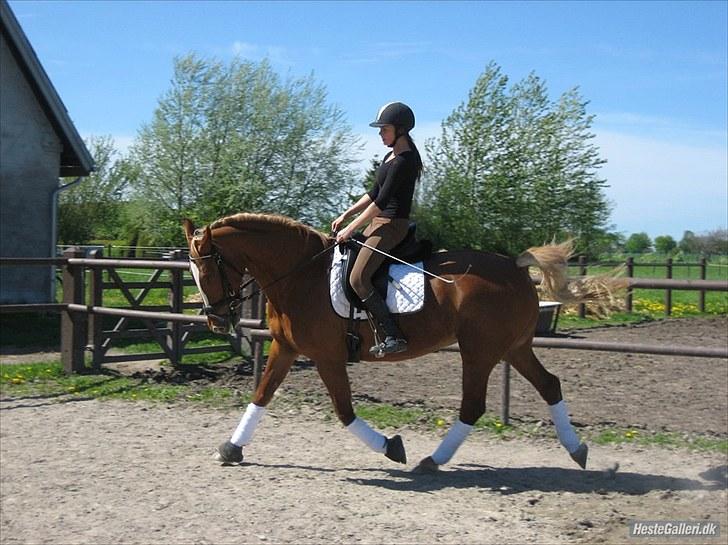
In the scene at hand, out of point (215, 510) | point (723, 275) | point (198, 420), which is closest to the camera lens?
point (215, 510)

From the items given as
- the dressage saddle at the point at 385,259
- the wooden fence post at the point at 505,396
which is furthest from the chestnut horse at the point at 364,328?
the wooden fence post at the point at 505,396

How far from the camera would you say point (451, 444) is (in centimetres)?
626

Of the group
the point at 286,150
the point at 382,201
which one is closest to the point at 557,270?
the point at 382,201

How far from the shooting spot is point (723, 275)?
31953 millimetres

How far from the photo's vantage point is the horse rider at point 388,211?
20.0 ft

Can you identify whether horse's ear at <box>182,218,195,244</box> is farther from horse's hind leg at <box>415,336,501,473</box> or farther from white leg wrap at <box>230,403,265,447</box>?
horse's hind leg at <box>415,336,501,473</box>

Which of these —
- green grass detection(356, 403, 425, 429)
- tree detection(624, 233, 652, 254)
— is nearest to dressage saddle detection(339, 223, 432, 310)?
green grass detection(356, 403, 425, 429)

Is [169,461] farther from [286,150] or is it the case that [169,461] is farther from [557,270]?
[286,150]

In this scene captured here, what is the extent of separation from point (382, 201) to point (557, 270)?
1507 millimetres

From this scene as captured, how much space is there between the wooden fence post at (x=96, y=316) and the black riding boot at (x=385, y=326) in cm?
555

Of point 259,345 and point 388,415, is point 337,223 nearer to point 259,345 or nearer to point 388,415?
point 388,415

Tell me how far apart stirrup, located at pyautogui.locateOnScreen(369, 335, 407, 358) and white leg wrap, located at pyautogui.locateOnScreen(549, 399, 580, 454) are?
4.20 ft

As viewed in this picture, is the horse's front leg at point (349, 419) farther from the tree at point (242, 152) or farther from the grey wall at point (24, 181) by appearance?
the tree at point (242, 152)

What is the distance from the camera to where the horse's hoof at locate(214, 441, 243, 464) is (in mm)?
6465
